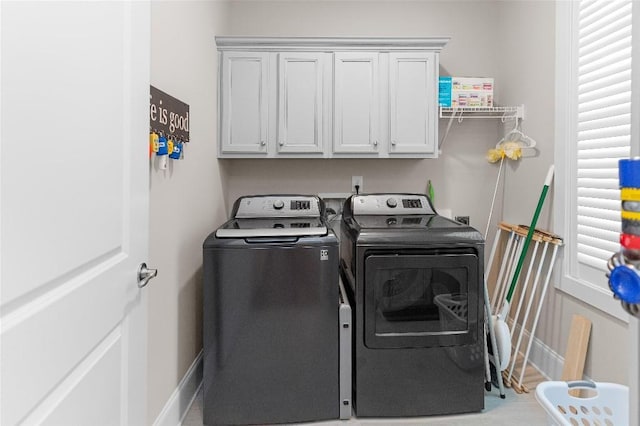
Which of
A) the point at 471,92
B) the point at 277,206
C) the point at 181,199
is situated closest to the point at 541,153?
the point at 471,92

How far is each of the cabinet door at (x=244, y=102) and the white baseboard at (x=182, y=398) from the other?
1.38 m

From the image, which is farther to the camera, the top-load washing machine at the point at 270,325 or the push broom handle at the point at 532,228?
the push broom handle at the point at 532,228

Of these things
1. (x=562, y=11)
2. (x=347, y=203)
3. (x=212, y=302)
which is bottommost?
(x=212, y=302)

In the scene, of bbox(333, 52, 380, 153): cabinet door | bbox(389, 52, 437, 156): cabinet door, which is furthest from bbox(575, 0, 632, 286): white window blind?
bbox(333, 52, 380, 153): cabinet door

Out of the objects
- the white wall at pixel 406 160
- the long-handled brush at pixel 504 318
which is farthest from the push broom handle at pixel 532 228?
the white wall at pixel 406 160

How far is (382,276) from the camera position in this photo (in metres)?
1.87

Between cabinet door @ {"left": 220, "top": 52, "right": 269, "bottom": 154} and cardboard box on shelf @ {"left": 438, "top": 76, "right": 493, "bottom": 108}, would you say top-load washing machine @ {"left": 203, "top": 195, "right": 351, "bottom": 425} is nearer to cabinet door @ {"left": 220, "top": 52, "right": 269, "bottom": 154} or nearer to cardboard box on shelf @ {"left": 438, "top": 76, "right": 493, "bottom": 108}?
cabinet door @ {"left": 220, "top": 52, "right": 269, "bottom": 154}

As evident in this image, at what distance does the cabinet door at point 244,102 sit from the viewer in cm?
252

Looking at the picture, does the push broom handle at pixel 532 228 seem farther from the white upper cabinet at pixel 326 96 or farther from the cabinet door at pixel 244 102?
the cabinet door at pixel 244 102

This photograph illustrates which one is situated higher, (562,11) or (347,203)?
(562,11)

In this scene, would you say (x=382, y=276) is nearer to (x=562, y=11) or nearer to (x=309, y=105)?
(x=309, y=105)

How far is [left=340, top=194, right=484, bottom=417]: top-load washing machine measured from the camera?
1.87 meters

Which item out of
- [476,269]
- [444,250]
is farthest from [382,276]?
[476,269]

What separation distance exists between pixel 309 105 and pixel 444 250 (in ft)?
4.37
